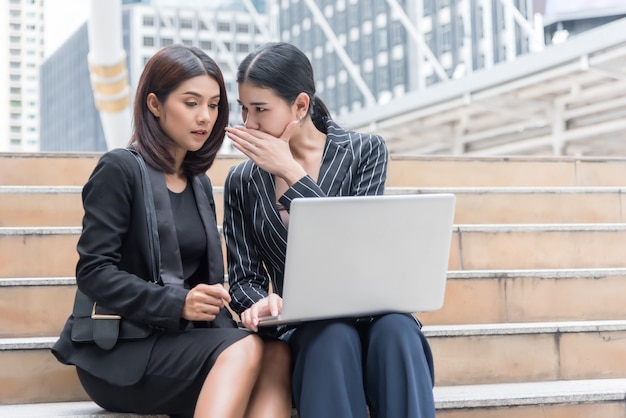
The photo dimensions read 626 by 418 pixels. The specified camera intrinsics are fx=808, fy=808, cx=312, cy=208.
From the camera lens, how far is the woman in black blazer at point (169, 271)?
65.2 inches

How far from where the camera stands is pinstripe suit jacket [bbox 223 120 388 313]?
1902mm

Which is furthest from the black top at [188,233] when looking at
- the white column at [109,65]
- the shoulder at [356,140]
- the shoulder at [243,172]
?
the white column at [109,65]

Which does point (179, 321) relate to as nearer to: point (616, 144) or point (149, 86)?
point (149, 86)

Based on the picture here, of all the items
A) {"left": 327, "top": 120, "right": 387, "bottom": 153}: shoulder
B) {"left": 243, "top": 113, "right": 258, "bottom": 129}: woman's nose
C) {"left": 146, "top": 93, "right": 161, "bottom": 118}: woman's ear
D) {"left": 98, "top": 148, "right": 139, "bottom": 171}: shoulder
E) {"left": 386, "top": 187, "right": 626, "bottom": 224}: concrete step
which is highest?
{"left": 146, "top": 93, "right": 161, "bottom": 118}: woman's ear

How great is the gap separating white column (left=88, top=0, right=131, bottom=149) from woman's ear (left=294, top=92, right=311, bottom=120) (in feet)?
20.3

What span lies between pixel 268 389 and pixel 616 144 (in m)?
10.2

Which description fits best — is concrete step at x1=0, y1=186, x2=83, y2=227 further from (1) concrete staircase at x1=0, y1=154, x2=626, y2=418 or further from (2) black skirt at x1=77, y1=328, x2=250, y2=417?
(2) black skirt at x1=77, y1=328, x2=250, y2=417

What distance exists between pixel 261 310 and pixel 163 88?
0.56 meters

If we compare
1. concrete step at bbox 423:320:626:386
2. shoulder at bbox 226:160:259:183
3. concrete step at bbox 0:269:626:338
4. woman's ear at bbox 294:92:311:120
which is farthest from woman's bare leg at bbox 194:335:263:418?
concrete step at bbox 0:269:626:338

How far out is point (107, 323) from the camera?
1.71 metres

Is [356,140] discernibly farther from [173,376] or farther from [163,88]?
[173,376]

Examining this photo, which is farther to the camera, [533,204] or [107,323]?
[533,204]

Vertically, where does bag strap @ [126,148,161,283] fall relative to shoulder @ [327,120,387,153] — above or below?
below

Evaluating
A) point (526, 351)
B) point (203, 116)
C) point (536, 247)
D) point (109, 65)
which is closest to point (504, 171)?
point (536, 247)
